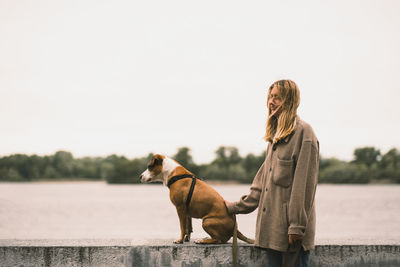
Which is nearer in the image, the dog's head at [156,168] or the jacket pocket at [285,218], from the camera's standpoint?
the jacket pocket at [285,218]

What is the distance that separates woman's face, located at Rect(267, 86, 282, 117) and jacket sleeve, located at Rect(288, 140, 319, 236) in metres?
0.42

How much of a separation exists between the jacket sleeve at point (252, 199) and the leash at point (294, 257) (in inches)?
27.2

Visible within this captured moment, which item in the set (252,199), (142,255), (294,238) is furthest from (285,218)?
(142,255)

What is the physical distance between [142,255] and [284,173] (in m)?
1.69

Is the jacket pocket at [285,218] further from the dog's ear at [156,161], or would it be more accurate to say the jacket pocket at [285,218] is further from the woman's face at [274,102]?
the dog's ear at [156,161]

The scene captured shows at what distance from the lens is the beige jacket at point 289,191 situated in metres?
3.37

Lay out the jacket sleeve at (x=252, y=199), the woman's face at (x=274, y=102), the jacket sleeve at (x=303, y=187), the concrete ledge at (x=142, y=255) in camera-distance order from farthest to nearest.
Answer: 1. the concrete ledge at (x=142, y=255)
2. the jacket sleeve at (x=252, y=199)
3. the woman's face at (x=274, y=102)
4. the jacket sleeve at (x=303, y=187)

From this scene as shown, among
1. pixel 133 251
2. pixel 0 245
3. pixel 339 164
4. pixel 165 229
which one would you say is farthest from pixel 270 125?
pixel 339 164

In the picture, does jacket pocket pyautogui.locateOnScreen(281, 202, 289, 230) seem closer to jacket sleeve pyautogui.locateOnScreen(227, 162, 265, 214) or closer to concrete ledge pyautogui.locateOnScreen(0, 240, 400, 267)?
jacket sleeve pyautogui.locateOnScreen(227, 162, 265, 214)

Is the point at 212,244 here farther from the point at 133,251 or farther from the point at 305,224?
the point at 305,224

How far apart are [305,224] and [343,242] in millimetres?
1359

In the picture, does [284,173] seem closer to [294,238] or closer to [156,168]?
[294,238]

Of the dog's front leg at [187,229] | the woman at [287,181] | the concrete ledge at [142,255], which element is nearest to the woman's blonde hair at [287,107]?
the woman at [287,181]

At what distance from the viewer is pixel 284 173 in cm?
353
